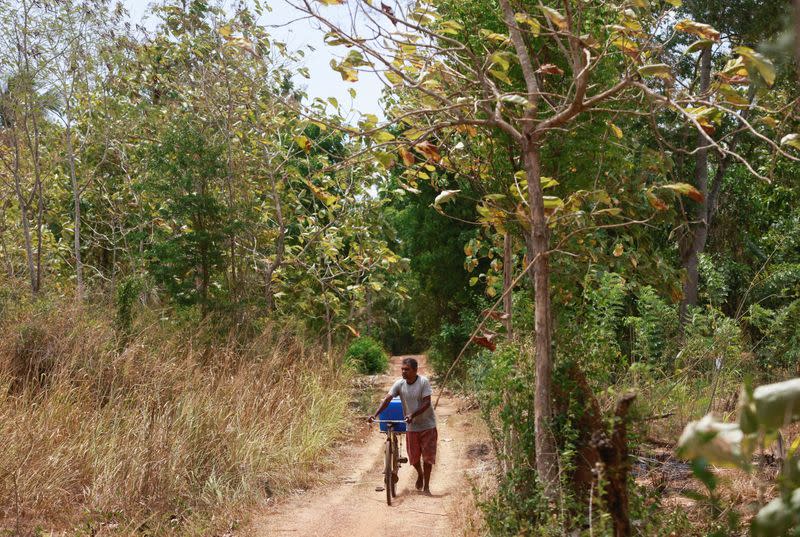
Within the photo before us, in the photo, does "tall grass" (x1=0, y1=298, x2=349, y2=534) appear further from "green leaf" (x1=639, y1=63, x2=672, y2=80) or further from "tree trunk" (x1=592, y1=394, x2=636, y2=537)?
"green leaf" (x1=639, y1=63, x2=672, y2=80)

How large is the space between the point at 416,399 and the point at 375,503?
1.15 metres

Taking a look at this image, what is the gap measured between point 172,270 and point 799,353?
8.06 m

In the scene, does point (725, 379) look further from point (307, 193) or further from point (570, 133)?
point (307, 193)

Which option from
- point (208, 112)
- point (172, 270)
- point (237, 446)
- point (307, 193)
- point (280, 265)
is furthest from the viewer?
point (307, 193)

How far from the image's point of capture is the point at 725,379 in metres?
8.27

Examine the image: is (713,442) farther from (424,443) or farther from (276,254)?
(276,254)

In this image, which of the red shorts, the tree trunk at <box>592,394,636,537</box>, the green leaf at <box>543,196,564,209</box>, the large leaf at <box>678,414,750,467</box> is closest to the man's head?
the red shorts

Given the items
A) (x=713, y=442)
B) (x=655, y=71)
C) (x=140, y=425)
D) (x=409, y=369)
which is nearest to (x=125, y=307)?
(x=140, y=425)

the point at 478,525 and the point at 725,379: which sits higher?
the point at 725,379

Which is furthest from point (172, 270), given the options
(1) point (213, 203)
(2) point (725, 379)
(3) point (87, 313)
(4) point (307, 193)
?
(2) point (725, 379)

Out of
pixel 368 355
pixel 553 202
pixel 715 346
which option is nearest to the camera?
pixel 553 202

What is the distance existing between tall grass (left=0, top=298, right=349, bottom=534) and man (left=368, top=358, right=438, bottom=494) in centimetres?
135

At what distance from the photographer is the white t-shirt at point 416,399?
8.99 m

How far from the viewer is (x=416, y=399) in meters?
8.99
